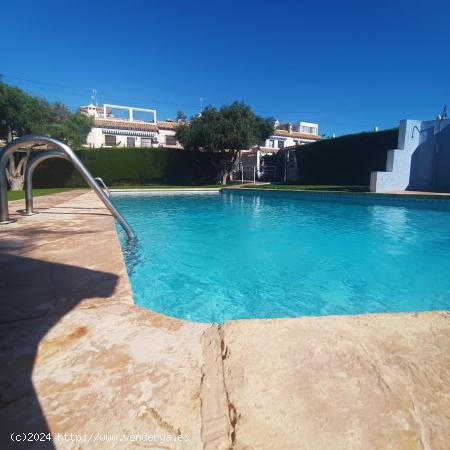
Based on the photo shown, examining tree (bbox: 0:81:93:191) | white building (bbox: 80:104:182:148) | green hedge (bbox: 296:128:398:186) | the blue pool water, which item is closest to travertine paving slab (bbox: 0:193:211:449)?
the blue pool water

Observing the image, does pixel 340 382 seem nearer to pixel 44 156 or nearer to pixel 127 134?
pixel 44 156

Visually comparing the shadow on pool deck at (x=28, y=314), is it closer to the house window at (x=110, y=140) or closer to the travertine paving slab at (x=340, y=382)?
the travertine paving slab at (x=340, y=382)

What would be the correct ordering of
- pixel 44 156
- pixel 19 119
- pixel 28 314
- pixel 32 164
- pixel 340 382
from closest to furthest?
pixel 340 382 → pixel 28 314 → pixel 44 156 → pixel 32 164 → pixel 19 119

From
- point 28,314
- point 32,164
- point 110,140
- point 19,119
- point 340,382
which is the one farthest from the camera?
point 110,140

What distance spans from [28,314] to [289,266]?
170 inches

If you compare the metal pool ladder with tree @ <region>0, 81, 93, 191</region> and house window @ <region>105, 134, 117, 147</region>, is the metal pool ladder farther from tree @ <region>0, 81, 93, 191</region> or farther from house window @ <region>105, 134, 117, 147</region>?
house window @ <region>105, 134, 117, 147</region>

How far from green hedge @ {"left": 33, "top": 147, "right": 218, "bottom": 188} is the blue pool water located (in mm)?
14357

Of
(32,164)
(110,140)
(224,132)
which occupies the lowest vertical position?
(32,164)

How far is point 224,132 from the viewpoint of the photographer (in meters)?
21.6

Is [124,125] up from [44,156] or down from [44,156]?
up

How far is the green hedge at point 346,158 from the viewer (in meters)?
17.1

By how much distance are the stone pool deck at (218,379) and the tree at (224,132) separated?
21.1 m

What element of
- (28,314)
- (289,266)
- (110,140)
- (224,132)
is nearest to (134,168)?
(224,132)

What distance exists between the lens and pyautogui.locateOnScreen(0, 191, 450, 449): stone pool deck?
0.96m
